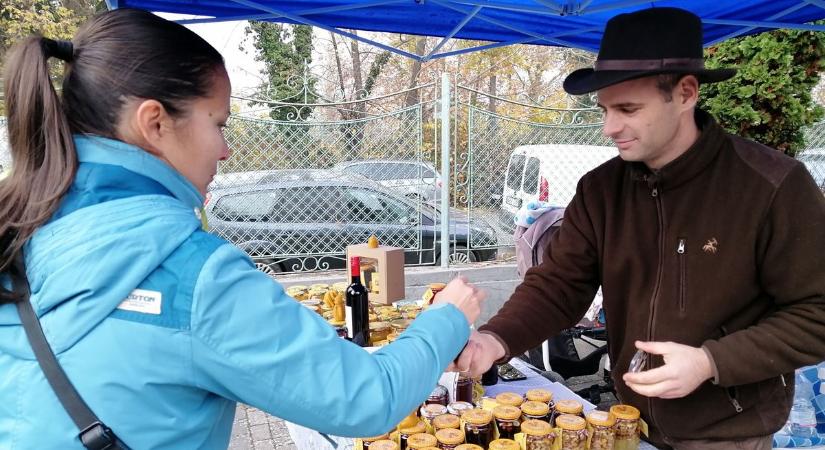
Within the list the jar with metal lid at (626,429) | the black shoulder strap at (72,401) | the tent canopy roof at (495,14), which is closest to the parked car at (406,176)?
the tent canopy roof at (495,14)

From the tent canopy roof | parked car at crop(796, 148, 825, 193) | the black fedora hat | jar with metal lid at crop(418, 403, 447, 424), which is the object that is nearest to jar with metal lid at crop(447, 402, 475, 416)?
jar with metal lid at crop(418, 403, 447, 424)

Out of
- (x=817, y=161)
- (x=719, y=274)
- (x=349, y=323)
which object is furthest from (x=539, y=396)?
(x=817, y=161)

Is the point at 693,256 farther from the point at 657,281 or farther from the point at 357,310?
the point at 357,310

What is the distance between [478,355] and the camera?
69.2 inches

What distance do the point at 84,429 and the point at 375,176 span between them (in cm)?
536

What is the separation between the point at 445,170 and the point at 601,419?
462 cm

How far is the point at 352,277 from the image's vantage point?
252 cm

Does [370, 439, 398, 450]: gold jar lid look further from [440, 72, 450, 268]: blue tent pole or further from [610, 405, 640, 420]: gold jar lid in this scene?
[440, 72, 450, 268]: blue tent pole

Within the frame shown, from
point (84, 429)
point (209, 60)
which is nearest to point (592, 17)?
point (209, 60)

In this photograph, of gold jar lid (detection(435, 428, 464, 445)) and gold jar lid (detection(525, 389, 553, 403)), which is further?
gold jar lid (detection(525, 389, 553, 403))

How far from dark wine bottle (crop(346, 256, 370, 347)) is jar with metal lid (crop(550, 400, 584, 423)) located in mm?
960

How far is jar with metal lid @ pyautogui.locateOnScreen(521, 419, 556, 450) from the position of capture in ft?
5.24

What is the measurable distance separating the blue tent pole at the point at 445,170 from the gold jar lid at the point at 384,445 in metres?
4.61

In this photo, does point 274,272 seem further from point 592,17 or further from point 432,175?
point 592,17
